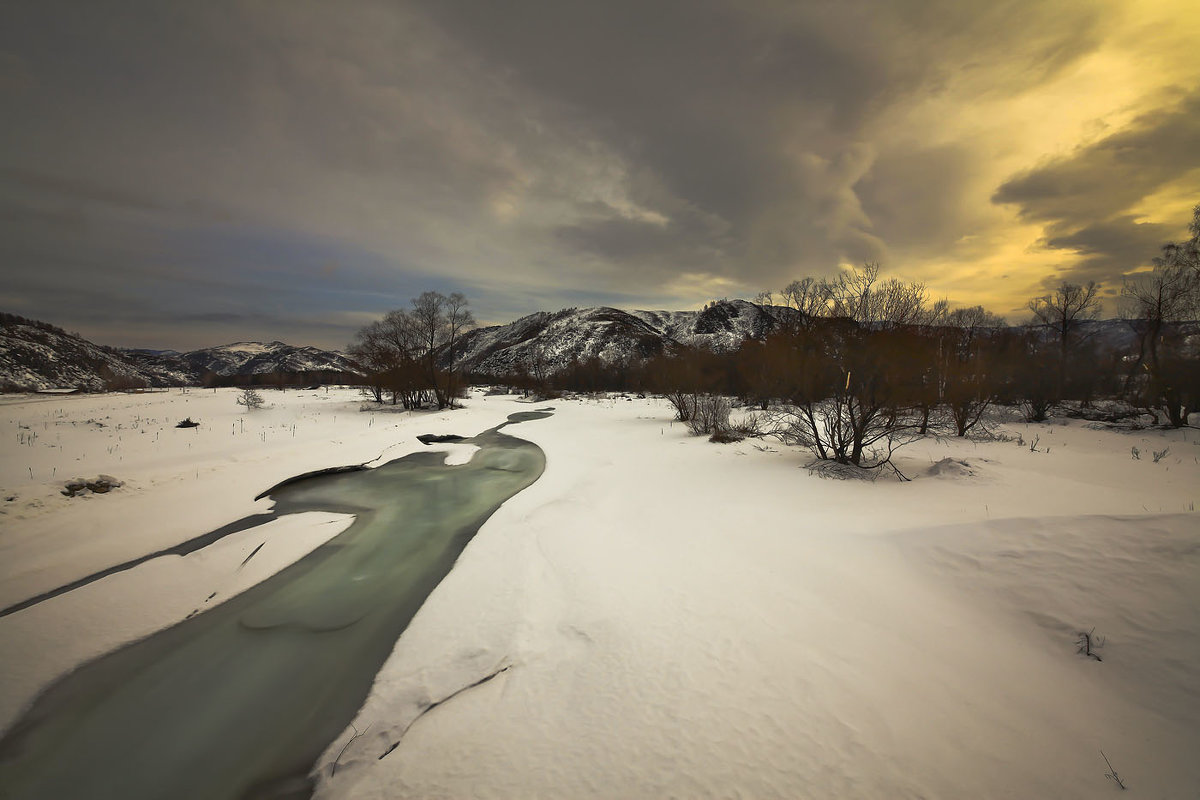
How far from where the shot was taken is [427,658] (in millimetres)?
4062

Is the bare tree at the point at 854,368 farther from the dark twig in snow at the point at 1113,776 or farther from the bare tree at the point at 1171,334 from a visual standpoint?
the bare tree at the point at 1171,334

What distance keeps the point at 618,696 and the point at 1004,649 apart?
3608 millimetres

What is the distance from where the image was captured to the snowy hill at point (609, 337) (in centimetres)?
10394

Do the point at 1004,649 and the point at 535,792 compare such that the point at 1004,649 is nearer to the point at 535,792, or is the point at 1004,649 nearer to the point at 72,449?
the point at 535,792

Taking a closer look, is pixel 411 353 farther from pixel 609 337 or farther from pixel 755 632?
pixel 609 337

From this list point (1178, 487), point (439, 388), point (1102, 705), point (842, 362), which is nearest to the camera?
point (1102, 705)

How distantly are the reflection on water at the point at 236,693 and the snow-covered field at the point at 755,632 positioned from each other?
349 millimetres

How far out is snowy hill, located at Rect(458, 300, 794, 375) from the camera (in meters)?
104

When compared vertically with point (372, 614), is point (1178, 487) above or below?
above

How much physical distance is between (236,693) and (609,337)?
113779 millimetres

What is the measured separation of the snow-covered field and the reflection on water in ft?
1.15

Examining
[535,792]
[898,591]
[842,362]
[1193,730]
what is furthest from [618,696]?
[842,362]

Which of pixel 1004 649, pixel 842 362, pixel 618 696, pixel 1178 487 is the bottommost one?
pixel 618 696

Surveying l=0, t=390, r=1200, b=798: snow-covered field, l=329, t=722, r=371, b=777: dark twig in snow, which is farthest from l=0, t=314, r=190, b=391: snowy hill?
l=329, t=722, r=371, b=777: dark twig in snow
